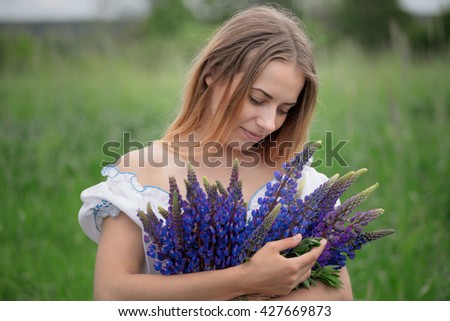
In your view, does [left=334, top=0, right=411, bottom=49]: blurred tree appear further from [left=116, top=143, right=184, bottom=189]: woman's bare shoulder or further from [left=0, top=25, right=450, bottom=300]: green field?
[left=116, top=143, right=184, bottom=189]: woman's bare shoulder

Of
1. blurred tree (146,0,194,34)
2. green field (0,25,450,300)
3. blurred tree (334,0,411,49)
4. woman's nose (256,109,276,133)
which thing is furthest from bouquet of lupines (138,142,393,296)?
blurred tree (146,0,194,34)

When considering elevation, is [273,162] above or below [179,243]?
above

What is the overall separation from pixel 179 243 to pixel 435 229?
264 cm

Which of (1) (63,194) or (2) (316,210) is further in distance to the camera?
(1) (63,194)

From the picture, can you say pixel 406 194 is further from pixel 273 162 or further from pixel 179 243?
pixel 179 243

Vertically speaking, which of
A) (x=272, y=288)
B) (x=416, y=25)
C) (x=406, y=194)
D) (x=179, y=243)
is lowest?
(x=272, y=288)

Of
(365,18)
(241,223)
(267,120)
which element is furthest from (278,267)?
(365,18)

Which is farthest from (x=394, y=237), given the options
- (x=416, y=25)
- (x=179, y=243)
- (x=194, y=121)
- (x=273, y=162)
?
(x=416, y=25)

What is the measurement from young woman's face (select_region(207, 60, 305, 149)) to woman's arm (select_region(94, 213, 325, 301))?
50 centimetres

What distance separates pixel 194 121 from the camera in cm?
196

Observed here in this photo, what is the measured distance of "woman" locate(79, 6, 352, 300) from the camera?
4.68ft

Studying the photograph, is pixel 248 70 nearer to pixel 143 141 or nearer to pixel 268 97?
pixel 268 97

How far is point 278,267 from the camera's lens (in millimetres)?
1389

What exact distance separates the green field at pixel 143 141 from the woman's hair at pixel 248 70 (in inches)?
9.3
